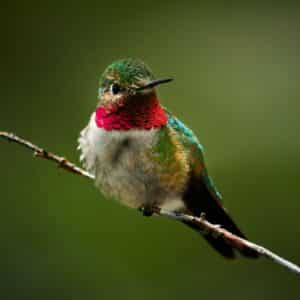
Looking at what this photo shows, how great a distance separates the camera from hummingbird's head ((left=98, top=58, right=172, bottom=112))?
3.51 m

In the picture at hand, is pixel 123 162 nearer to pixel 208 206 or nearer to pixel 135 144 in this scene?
pixel 135 144

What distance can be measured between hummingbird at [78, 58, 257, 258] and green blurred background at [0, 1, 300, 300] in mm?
1383

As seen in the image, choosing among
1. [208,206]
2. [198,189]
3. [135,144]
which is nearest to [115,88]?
[135,144]

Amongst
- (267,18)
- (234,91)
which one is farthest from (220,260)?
(267,18)

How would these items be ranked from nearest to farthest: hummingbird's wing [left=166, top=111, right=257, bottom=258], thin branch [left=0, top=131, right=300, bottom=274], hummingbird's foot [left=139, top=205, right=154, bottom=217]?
thin branch [left=0, top=131, right=300, bottom=274] < hummingbird's foot [left=139, top=205, right=154, bottom=217] < hummingbird's wing [left=166, top=111, right=257, bottom=258]

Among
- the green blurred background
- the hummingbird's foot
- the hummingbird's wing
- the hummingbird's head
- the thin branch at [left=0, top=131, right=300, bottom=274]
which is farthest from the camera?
the green blurred background

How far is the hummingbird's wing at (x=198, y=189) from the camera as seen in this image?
3.89 meters

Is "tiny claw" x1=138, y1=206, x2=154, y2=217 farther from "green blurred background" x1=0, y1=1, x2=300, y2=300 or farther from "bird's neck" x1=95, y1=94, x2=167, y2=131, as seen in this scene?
"green blurred background" x1=0, y1=1, x2=300, y2=300

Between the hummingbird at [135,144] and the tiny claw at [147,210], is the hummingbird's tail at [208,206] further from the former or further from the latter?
the tiny claw at [147,210]

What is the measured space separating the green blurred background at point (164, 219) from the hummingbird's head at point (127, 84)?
1660 millimetres

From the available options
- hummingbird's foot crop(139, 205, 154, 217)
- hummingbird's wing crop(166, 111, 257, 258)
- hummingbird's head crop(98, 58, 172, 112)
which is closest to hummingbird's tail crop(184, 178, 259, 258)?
hummingbird's wing crop(166, 111, 257, 258)

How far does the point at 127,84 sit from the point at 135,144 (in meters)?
0.33

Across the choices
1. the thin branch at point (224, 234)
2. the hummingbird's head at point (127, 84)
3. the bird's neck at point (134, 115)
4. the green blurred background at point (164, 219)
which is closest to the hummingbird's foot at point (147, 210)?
the thin branch at point (224, 234)

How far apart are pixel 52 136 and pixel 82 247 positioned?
1086 mm
